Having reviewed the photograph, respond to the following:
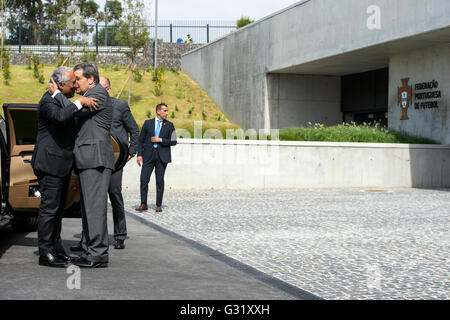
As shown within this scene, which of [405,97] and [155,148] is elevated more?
[405,97]

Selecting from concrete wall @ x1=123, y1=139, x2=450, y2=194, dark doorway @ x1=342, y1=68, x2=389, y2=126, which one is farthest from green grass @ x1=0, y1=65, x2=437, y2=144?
concrete wall @ x1=123, y1=139, x2=450, y2=194

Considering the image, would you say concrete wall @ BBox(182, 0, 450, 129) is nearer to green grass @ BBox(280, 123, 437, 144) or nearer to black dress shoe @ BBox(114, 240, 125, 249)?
green grass @ BBox(280, 123, 437, 144)

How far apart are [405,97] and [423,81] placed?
36.3 inches

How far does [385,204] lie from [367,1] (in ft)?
30.3

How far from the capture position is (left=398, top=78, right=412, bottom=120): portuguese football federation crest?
20984 mm

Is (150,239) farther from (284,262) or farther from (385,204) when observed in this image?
(385,204)

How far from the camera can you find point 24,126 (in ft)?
25.7

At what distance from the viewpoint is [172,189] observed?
16797 mm

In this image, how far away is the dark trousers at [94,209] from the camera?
20.0ft

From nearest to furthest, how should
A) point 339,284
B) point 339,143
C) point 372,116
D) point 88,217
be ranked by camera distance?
point 339,284, point 88,217, point 339,143, point 372,116

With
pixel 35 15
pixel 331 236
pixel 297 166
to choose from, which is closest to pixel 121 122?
pixel 331 236

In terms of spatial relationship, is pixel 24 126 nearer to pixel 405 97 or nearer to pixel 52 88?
pixel 52 88
